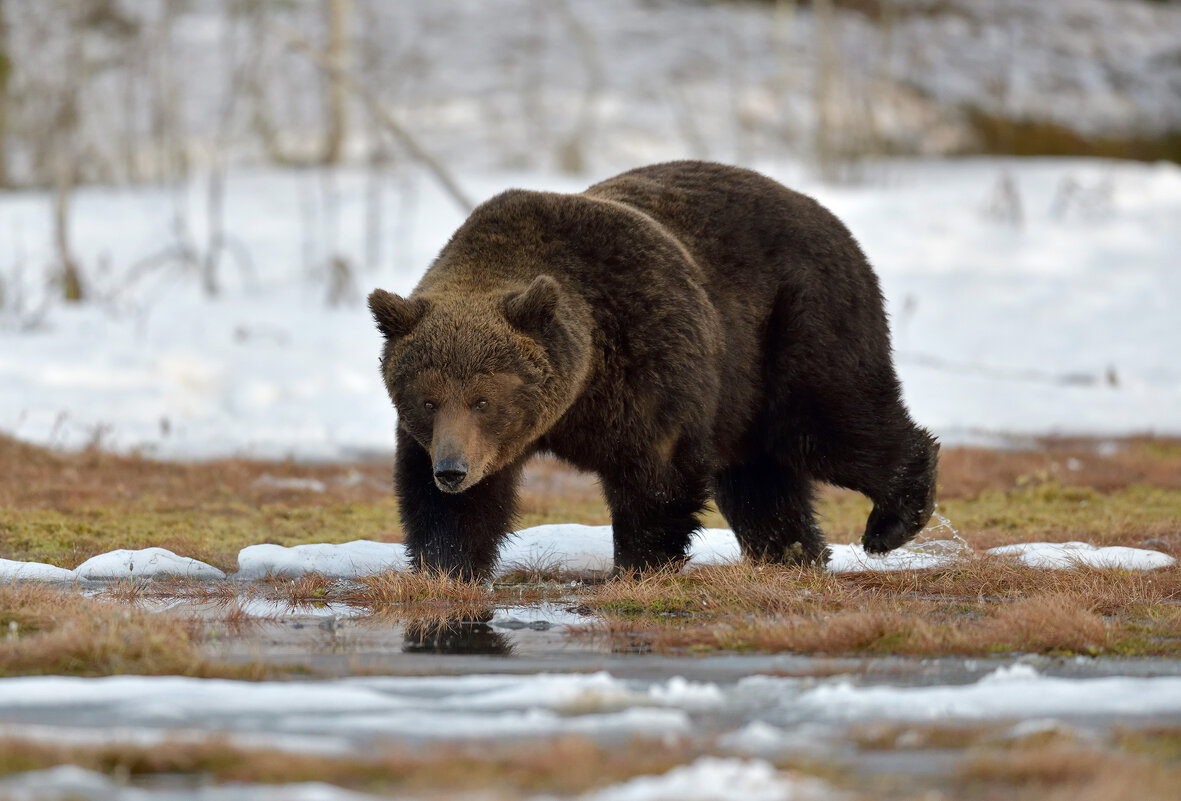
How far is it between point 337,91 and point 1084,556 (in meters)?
22.1

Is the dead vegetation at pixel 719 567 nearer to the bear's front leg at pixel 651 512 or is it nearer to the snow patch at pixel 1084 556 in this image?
the snow patch at pixel 1084 556

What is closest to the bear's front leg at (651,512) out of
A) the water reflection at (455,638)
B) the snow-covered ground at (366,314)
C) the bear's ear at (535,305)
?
the bear's ear at (535,305)

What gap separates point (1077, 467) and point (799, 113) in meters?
19.7

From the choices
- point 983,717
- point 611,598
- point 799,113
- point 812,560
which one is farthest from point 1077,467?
point 799,113

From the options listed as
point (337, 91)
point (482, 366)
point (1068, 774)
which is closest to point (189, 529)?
point (482, 366)

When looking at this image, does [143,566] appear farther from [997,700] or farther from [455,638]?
[997,700]

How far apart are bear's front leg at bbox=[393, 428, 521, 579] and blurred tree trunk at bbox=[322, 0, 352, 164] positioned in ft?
65.7

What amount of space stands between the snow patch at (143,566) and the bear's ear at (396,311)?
158 centimetres

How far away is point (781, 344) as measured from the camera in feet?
23.8

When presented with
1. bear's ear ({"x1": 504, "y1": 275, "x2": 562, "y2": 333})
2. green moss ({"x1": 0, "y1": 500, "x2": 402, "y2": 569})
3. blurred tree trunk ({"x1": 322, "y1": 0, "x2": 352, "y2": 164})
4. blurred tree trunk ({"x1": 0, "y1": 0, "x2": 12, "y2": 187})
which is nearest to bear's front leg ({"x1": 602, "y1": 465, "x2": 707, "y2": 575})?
bear's ear ({"x1": 504, "y1": 275, "x2": 562, "y2": 333})

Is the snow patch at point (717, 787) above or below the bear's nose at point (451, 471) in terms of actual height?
below

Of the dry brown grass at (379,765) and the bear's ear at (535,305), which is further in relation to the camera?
the bear's ear at (535,305)

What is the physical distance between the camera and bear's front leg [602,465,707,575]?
21.3 feet

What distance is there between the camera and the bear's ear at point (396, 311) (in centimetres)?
613
